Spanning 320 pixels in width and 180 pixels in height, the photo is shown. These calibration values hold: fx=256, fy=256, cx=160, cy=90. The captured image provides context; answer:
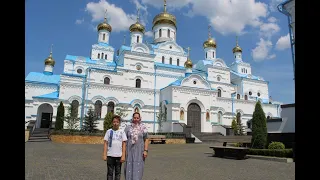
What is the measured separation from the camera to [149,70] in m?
34.4

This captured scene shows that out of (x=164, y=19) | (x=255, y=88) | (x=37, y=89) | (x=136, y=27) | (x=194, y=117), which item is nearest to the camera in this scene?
(x=194, y=117)

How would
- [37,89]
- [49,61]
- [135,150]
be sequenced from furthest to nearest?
[49,61] → [37,89] → [135,150]

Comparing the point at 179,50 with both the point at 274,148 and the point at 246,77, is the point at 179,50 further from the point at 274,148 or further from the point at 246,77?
the point at 274,148

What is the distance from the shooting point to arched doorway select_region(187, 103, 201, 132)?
32.4 m

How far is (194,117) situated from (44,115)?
19022 millimetres

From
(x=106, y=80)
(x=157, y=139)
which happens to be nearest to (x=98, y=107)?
(x=106, y=80)

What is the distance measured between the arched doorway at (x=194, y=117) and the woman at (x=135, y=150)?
89.9 ft

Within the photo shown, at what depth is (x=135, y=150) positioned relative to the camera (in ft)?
17.1

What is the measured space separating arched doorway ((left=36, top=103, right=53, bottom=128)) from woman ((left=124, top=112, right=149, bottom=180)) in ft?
96.8

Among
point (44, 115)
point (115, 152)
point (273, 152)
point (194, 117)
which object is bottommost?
point (273, 152)

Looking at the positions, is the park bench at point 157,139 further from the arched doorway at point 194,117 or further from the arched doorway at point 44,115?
the arched doorway at point 44,115

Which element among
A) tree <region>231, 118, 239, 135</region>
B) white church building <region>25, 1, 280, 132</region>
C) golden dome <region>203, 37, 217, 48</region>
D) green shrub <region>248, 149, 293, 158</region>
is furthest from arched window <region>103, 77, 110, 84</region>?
green shrub <region>248, 149, 293, 158</region>

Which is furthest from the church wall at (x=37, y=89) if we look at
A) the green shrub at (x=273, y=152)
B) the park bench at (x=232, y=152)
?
the green shrub at (x=273, y=152)

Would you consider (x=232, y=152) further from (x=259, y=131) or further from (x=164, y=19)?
(x=164, y=19)
